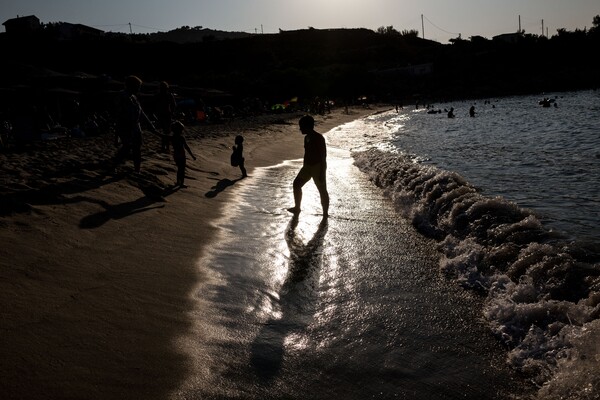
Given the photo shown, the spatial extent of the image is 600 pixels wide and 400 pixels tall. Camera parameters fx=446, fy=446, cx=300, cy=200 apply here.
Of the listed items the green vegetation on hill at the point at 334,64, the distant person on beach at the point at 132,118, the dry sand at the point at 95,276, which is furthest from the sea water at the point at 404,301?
the green vegetation on hill at the point at 334,64

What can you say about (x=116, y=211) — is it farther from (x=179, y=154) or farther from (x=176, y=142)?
(x=176, y=142)

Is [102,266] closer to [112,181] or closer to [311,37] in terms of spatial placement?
[112,181]

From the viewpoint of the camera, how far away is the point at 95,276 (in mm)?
3898

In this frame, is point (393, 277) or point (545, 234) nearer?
point (393, 277)

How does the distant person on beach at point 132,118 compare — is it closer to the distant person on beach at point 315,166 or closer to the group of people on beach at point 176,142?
the group of people on beach at point 176,142

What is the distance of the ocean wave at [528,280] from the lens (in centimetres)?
274

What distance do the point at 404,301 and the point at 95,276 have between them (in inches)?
106

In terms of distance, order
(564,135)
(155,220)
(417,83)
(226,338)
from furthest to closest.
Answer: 1. (417,83)
2. (564,135)
3. (155,220)
4. (226,338)

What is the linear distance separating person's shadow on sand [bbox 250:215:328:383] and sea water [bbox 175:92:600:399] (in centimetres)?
1

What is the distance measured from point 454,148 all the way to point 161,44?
75770 mm

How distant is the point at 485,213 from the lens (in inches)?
233

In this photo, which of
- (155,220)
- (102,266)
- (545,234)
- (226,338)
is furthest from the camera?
(155,220)

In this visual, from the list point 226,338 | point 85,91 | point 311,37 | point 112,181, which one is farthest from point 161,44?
point 226,338

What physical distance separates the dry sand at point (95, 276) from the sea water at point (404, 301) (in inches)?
9.3
